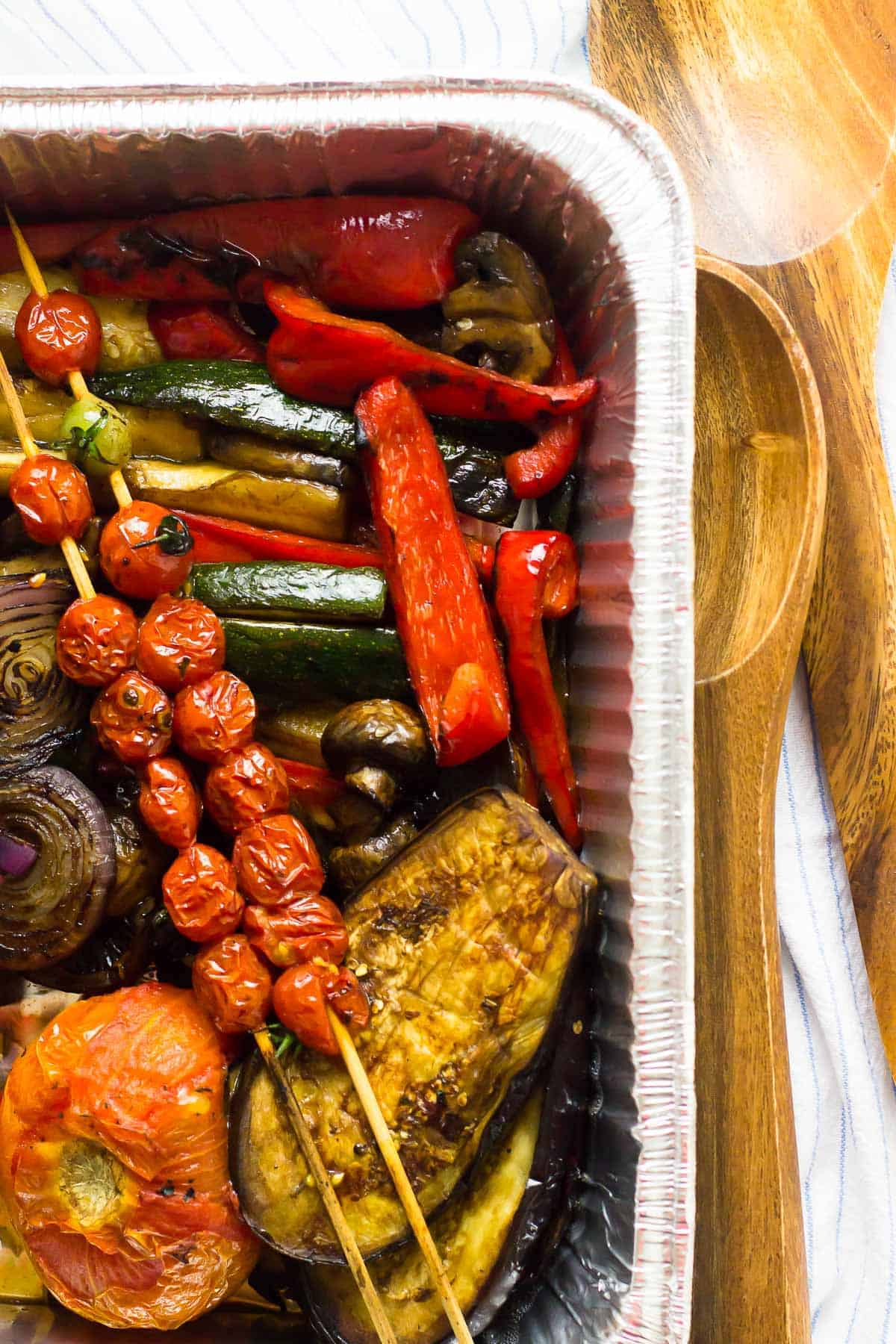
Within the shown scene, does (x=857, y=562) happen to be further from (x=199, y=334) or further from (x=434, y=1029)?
(x=199, y=334)

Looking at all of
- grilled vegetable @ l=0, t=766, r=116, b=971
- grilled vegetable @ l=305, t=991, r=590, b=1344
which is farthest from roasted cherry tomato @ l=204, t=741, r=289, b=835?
grilled vegetable @ l=305, t=991, r=590, b=1344

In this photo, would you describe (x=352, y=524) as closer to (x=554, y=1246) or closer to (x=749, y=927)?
(x=749, y=927)

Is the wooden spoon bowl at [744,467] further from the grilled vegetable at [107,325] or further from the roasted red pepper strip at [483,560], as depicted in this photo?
the grilled vegetable at [107,325]

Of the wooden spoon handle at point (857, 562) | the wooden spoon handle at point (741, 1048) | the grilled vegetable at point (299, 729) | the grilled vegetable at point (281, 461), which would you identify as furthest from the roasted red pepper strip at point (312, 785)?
the wooden spoon handle at point (857, 562)

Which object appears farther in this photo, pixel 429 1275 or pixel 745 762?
pixel 745 762

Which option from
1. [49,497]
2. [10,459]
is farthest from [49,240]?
[49,497]

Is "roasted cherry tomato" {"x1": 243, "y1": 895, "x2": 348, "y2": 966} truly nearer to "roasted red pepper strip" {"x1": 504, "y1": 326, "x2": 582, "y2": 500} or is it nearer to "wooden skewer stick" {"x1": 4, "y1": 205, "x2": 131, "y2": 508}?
"wooden skewer stick" {"x1": 4, "y1": 205, "x2": 131, "y2": 508}
